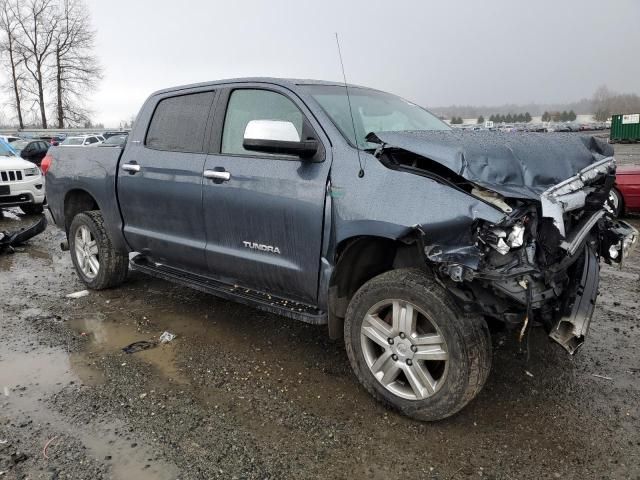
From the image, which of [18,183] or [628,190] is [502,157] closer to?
[628,190]

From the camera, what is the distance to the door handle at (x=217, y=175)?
362 cm

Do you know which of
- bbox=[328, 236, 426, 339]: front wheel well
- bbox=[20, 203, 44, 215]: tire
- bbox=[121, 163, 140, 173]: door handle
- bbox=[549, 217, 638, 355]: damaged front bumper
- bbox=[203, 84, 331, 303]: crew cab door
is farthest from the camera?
bbox=[20, 203, 44, 215]: tire

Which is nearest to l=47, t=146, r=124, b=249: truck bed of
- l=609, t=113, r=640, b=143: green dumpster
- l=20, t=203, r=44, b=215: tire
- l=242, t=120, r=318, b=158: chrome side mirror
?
l=242, t=120, r=318, b=158: chrome side mirror

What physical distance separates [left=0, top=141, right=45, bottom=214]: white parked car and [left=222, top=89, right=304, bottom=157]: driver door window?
7313mm

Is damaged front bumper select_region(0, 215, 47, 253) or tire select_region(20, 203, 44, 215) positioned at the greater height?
damaged front bumper select_region(0, 215, 47, 253)

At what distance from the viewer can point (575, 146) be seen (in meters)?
3.32

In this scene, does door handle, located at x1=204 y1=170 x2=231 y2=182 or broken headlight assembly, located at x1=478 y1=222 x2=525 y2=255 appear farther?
door handle, located at x1=204 y1=170 x2=231 y2=182

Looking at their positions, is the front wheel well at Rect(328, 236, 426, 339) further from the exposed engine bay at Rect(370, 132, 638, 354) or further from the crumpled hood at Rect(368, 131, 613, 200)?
the crumpled hood at Rect(368, 131, 613, 200)

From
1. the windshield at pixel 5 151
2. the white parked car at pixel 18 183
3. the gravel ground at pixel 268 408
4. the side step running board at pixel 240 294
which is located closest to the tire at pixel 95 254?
the side step running board at pixel 240 294

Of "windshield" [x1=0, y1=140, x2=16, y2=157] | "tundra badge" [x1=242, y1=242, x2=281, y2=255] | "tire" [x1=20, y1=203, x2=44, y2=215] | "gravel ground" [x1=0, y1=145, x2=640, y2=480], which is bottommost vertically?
"tire" [x1=20, y1=203, x2=44, y2=215]

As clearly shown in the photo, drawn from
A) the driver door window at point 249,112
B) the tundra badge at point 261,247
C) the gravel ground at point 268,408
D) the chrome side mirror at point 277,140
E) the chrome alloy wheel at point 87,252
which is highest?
the driver door window at point 249,112

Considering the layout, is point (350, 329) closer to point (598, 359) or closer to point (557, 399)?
point (557, 399)

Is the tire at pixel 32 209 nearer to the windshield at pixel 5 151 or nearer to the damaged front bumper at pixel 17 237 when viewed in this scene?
the windshield at pixel 5 151

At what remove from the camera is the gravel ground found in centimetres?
257
